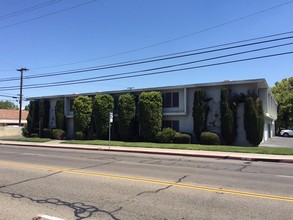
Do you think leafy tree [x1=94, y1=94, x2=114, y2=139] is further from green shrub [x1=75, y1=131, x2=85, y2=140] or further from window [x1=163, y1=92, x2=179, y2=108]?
window [x1=163, y1=92, x2=179, y2=108]

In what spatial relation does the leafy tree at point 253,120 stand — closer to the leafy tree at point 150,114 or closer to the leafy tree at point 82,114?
the leafy tree at point 150,114

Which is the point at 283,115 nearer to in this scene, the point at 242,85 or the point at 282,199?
the point at 242,85

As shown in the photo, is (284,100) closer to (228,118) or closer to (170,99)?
(170,99)

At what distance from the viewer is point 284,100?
5597 cm

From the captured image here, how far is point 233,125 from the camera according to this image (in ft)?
87.8

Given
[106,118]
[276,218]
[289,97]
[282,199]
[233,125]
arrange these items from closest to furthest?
[276,218], [282,199], [233,125], [106,118], [289,97]

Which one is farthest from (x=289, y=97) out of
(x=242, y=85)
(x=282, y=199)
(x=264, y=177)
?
(x=282, y=199)

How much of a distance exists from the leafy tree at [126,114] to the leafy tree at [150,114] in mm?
1569

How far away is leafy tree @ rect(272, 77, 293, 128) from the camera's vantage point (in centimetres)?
5533

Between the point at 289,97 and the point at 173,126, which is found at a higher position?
the point at 289,97

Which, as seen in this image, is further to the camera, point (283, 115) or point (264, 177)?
point (283, 115)

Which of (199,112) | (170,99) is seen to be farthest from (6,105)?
(199,112)

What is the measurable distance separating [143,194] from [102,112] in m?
25.3

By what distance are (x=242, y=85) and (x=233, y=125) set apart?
348 cm
